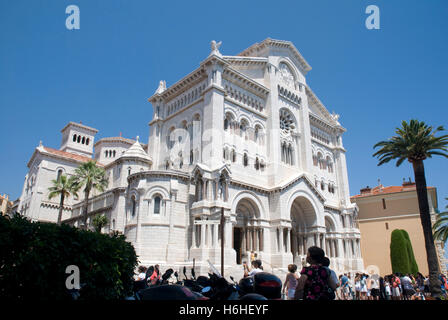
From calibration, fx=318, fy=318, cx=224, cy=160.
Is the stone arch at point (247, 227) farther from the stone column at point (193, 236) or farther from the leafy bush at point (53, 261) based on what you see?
the leafy bush at point (53, 261)

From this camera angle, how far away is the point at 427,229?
931 inches

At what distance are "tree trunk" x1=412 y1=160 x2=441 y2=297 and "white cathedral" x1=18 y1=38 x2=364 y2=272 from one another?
1091cm

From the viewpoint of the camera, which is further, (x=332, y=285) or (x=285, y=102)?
(x=285, y=102)

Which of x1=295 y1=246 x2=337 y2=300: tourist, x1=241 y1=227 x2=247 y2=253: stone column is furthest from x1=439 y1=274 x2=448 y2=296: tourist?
x1=295 y1=246 x2=337 y2=300: tourist

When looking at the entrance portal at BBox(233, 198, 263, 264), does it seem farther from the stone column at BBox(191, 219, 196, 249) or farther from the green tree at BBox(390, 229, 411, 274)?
the green tree at BBox(390, 229, 411, 274)

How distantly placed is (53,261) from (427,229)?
2533cm

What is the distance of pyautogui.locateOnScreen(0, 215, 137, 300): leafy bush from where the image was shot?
21.5 feet

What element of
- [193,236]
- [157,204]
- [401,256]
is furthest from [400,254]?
[157,204]

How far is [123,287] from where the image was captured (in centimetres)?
852

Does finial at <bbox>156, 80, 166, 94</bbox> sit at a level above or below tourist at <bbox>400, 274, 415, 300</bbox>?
above

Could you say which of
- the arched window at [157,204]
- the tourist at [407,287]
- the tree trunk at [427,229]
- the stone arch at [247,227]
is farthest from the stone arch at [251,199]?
the tourist at [407,287]
